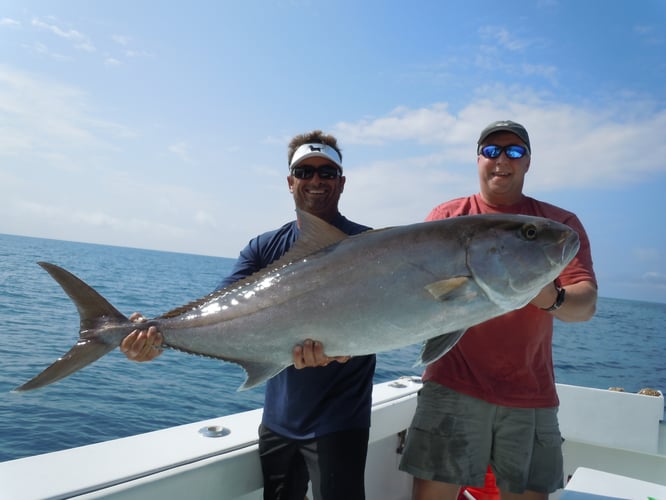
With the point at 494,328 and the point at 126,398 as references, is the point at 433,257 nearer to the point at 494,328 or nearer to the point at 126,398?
the point at 494,328

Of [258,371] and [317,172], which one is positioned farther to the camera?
[317,172]

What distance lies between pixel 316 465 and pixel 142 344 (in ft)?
3.89

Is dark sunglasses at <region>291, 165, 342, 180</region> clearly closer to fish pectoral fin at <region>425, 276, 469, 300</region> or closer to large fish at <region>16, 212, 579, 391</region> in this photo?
large fish at <region>16, 212, 579, 391</region>

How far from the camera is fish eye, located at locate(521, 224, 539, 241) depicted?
2.30 meters

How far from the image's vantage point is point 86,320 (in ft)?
8.80

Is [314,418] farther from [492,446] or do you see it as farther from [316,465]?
[492,446]

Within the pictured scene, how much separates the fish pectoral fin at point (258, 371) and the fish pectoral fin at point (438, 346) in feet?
2.35

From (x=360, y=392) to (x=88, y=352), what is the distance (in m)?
1.52

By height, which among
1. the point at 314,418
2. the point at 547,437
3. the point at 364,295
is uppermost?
the point at 364,295

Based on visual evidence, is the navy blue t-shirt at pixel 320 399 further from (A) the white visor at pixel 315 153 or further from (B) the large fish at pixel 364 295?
(A) the white visor at pixel 315 153

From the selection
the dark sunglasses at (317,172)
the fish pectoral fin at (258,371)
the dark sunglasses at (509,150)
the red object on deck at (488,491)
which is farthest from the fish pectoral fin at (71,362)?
the red object on deck at (488,491)

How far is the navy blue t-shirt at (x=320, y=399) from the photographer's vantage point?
2.85m

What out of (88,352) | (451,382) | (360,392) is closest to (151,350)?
(88,352)

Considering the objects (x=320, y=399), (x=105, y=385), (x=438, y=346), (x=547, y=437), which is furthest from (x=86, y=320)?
(x=105, y=385)
